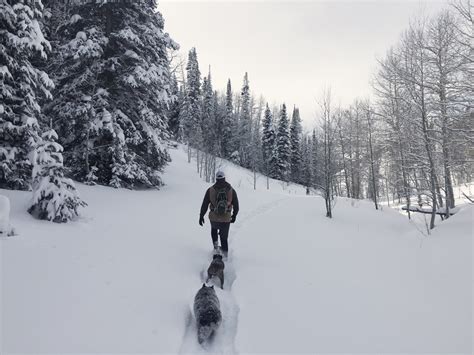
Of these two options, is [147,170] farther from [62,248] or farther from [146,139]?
[62,248]

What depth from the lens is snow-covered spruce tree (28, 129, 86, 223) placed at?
6.24m

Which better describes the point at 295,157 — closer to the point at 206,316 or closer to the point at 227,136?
the point at 227,136

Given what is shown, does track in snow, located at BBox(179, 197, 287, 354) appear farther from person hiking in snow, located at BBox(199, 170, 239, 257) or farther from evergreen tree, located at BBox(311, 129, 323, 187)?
evergreen tree, located at BBox(311, 129, 323, 187)

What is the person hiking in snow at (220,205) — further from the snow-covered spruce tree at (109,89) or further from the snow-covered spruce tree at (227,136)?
the snow-covered spruce tree at (227,136)

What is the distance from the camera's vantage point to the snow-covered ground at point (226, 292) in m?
3.34

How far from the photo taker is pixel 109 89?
12359 mm

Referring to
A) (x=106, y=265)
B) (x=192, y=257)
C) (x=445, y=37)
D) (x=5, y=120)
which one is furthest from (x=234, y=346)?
(x=445, y=37)

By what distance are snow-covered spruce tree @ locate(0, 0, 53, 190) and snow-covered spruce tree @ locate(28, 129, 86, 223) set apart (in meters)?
1.23

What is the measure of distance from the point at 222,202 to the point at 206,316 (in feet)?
10.2

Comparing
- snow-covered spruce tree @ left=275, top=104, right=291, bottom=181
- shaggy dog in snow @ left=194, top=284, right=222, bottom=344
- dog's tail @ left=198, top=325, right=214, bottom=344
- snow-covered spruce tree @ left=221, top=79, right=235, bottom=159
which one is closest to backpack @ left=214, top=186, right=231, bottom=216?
shaggy dog in snow @ left=194, top=284, right=222, bottom=344

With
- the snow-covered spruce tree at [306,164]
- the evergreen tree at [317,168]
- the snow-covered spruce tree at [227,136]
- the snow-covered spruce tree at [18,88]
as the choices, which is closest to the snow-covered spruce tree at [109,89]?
the snow-covered spruce tree at [18,88]

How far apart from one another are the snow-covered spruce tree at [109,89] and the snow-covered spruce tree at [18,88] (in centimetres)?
305

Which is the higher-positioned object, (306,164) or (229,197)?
(306,164)

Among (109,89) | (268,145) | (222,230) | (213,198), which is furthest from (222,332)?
(268,145)
